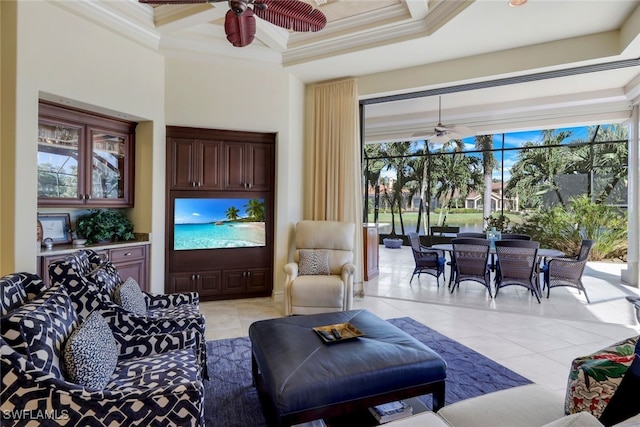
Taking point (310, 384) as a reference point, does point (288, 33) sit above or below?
above

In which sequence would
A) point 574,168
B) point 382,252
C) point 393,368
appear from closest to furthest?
Answer: point 393,368, point 574,168, point 382,252

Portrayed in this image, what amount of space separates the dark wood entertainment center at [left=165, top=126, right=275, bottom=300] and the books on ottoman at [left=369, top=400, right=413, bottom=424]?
10.7 ft

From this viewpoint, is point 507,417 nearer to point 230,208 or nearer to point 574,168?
point 230,208

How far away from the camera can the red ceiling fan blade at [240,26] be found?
8.46 ft

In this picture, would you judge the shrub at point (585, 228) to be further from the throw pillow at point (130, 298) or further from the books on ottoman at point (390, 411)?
the throw pillow at point (130, 298)

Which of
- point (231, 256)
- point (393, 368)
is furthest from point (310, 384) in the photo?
point (231, 256)

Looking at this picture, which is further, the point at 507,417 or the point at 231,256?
the point at 231,256

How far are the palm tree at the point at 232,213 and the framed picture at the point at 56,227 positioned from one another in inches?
75.1

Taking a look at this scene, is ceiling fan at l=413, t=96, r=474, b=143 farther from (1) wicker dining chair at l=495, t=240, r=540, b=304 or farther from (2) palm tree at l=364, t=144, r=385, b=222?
(2) palm tree at l=364, t=144, r=385, b=222

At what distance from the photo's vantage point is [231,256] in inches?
193

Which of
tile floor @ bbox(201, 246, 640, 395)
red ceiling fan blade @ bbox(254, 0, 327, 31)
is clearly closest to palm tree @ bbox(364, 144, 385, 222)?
tile floor @ bbox(201, 246, 640, 395)

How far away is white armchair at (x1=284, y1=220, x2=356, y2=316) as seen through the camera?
396 centimetres

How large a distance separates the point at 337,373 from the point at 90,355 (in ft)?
4.04

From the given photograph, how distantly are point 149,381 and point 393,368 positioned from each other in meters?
1.34
